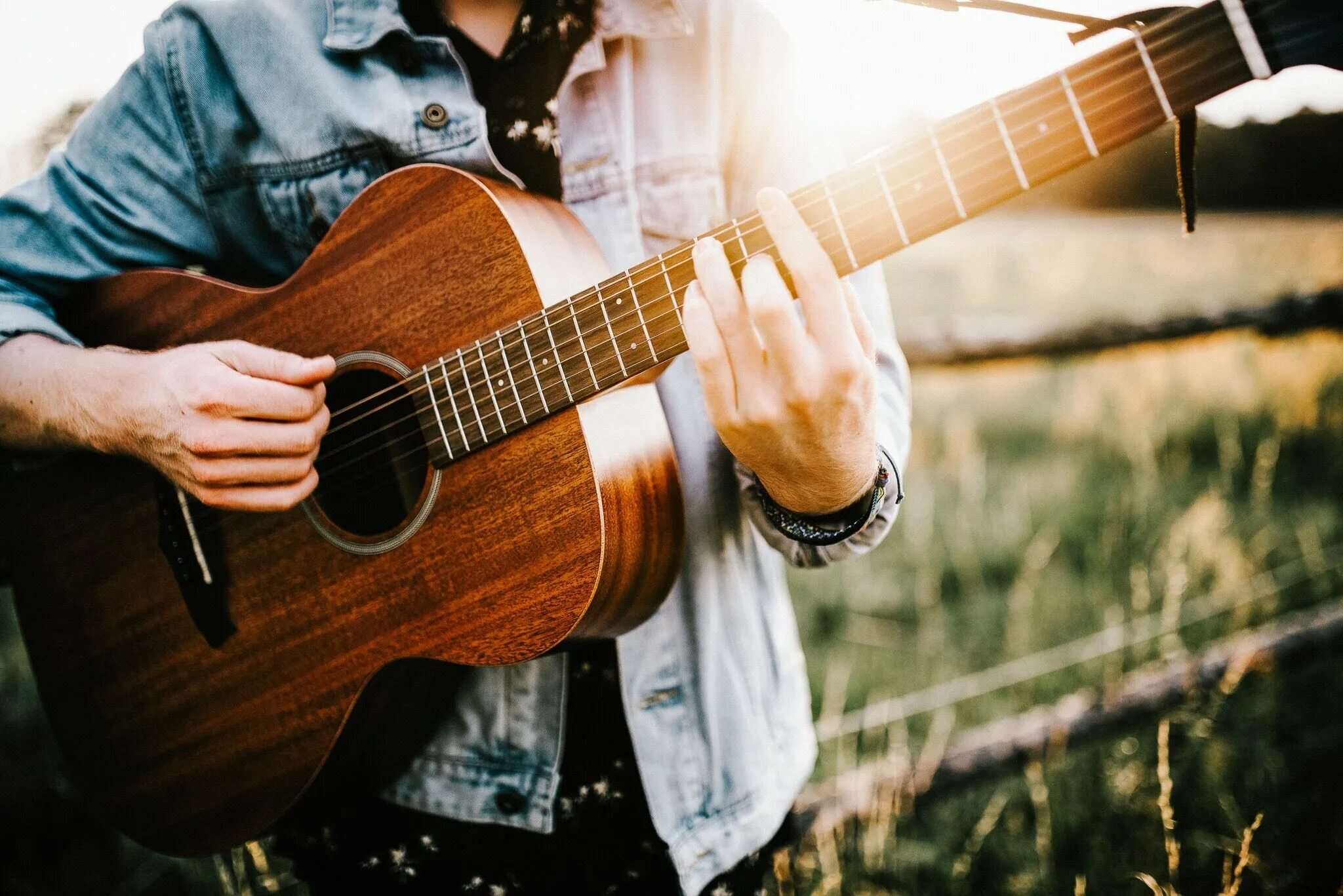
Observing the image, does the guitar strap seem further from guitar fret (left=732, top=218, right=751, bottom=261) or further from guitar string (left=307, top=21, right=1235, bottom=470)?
guitar fret (left=732, top=218, right=751, bottom=261)

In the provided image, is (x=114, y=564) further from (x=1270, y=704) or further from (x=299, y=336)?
(x=1270, y=704)

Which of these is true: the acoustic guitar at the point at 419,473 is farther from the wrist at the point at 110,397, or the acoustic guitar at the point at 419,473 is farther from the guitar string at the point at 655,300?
the wrist at the point at 110,397

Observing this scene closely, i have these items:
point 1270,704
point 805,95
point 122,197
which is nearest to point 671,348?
point 805,95

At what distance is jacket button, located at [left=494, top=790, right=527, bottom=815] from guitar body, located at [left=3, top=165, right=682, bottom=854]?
0.26 meters

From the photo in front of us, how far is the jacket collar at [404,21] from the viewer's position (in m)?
1.20

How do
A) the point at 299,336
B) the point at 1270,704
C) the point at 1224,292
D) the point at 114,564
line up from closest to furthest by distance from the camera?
1. the point at 299,336
2. the point at 114,564
3. the point at 1270,704
4. the point at 1224,292

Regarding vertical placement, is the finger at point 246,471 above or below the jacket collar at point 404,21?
below

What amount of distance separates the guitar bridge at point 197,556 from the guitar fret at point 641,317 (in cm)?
90

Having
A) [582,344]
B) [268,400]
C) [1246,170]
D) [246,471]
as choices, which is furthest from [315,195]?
[1246,170]

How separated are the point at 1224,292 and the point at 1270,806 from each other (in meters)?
7.47

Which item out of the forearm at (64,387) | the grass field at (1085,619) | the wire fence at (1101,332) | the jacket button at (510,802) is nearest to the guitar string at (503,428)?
the forearm at (64,387)

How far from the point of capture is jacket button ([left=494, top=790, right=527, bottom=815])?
125 centimetres

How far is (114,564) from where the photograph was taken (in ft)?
4.75


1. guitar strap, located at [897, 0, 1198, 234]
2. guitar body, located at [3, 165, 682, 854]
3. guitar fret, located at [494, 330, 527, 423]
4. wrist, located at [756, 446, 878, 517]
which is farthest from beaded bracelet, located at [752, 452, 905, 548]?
guitar strap, located at [897, 0, 1198, 234]
